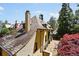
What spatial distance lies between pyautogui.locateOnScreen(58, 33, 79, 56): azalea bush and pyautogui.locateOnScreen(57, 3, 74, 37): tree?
0.08m

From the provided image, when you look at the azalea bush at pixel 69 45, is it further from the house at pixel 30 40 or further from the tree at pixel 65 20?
the house at pixel 30 40

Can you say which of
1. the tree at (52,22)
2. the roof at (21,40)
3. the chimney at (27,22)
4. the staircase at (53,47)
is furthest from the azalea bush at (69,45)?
the chimney at (27,22)

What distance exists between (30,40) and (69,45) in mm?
564

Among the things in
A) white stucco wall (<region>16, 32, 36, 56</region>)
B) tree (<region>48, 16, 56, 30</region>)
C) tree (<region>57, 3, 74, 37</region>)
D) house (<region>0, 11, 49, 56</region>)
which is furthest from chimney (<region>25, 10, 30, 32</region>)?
tree (<region>57, 3, 74, 37</region>)

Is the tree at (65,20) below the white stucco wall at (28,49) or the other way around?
the other way around

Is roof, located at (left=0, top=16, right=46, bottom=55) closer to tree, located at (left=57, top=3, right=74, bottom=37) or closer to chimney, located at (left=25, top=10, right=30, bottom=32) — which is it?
chimney, located at (left=25, top=10, right=30, bottom=32)

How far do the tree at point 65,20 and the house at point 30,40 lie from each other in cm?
20

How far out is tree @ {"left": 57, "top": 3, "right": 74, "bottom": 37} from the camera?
7.78ft

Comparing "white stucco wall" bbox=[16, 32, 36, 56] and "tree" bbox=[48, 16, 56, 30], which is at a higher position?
"tree" bbox=[48, 16, 56, 30]

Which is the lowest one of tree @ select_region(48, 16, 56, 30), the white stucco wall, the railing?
the railing

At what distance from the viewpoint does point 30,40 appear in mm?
2414

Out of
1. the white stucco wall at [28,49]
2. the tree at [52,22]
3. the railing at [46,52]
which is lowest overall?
the railing at [46,52]

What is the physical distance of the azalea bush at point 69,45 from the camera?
238 centimetres

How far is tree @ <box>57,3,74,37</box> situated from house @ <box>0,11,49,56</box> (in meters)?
0.20
